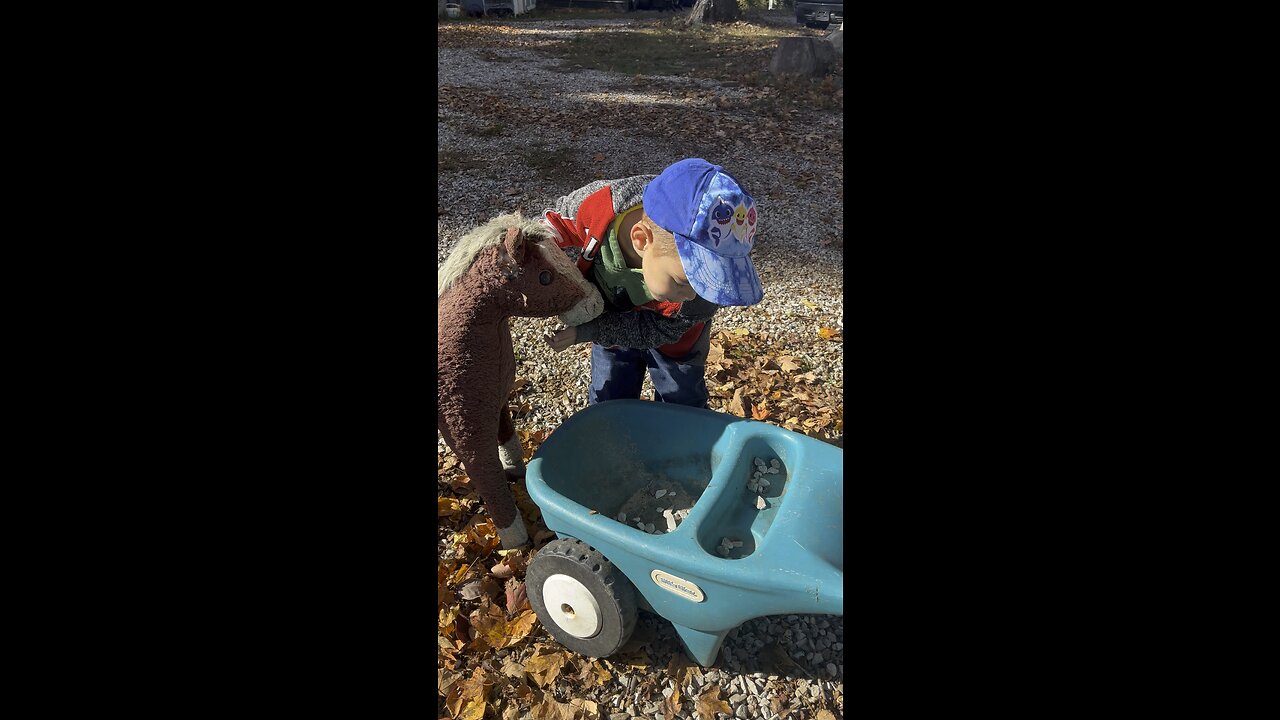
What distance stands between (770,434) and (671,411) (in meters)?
0.35

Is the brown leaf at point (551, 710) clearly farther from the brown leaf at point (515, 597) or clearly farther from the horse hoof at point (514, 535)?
the horse hoof at point (514, 535)

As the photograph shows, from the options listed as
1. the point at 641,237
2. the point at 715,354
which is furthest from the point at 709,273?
the point at 715,354

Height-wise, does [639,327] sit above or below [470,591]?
above

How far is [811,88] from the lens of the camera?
9.41 m

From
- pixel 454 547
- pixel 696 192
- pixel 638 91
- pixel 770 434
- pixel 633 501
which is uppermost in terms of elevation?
pixel 638 91

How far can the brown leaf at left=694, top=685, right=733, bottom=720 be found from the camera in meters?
2.03

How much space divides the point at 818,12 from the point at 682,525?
15.1 m

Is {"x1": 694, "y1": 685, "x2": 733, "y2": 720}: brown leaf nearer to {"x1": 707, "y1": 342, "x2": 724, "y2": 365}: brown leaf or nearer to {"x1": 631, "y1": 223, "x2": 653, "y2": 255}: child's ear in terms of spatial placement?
{"x1": 631, "y1": 223, "x2": 653, "y2": 255}: child's ear

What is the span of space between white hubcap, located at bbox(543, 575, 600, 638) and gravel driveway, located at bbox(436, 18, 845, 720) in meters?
0.20

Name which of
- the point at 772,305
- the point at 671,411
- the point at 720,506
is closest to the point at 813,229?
A: the point at 772,305

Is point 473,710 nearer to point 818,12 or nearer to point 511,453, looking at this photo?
point 511,453

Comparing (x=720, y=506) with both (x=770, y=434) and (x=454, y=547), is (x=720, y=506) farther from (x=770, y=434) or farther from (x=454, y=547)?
(x=454, y=547)

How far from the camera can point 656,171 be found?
640 cm

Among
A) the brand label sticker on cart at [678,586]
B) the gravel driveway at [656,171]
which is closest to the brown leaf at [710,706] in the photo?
the gravel driveway at [656,171]
